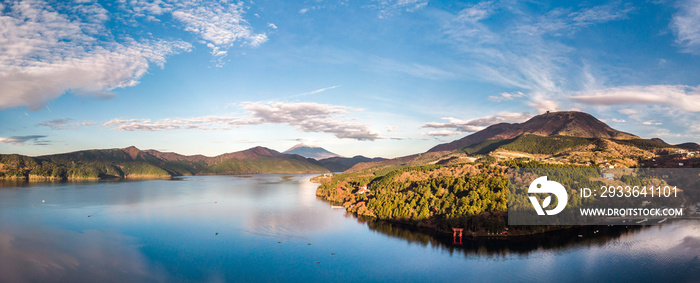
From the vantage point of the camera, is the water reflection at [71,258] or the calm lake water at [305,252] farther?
the calm lake water at [305,252]

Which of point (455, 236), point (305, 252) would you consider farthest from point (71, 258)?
point (455, 236)

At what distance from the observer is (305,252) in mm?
68750

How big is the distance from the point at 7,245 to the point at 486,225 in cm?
9941

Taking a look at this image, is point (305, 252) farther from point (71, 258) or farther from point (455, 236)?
point (71, 258)

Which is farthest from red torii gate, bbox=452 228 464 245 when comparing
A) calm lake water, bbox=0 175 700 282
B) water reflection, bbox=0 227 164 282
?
water reflection, bbox=0 227 164 282

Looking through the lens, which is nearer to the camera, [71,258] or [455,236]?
[71,258]

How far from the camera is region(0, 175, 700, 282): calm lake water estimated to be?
55.8 metres

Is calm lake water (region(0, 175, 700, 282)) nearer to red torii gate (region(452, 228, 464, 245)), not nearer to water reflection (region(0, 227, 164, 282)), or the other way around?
water reflection (region(0, 227, 164, 282))

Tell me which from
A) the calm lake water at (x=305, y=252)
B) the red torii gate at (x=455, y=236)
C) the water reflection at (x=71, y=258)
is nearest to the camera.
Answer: the water reflection at (x=71, y=258)

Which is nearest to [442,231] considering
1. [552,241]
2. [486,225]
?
[486,225]

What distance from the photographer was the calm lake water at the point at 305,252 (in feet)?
183

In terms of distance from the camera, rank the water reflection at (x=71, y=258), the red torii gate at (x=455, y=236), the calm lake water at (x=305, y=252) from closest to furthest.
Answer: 1. the water reflection at (x=71, y=258)
2. the calm lake water at (x=305, y=252)
3. the red torii gate at (x=455, y=236)

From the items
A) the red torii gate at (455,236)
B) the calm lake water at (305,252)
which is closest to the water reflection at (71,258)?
the calm lake water at (305,252)

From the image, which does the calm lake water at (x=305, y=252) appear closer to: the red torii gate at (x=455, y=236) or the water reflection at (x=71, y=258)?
the water reflection at (x=71, y=258)
